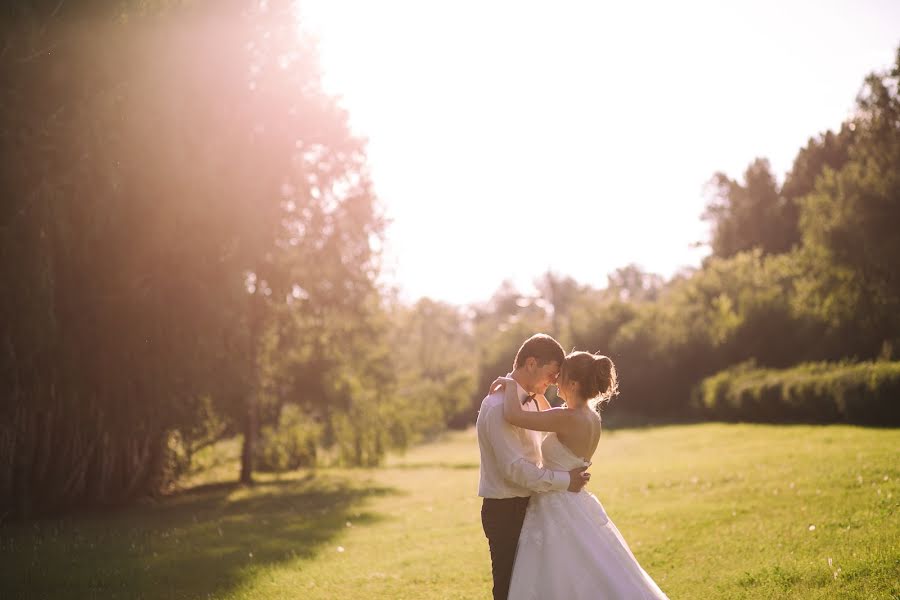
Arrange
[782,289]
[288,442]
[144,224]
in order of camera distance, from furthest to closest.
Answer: [782,289]
[288,442]
[144,224]

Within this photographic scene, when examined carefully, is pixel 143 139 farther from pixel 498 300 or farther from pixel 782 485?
pixel 498 300

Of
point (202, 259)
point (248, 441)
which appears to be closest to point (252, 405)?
point (248, 441)

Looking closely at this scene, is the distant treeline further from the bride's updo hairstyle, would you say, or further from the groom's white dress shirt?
the bride's updo hairstyle

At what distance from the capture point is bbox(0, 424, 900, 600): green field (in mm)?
9148

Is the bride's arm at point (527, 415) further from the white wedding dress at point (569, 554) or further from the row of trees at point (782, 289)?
the row of trees at point (782, 289)

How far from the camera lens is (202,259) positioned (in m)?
16.2

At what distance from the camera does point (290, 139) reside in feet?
72.7

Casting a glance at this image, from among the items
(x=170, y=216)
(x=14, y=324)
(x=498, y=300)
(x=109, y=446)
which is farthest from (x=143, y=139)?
(x=498, y=300)

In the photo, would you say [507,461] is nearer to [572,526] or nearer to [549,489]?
[549,489]

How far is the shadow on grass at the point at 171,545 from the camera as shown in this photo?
967 cm

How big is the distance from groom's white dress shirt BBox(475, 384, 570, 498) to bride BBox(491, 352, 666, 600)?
11 centimetres

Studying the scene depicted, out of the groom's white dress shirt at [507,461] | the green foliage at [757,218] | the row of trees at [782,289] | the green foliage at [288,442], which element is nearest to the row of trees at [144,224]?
the green foliage at [288,442]

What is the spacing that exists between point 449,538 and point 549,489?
8.09 meters

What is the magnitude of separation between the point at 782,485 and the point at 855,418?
635 inches
